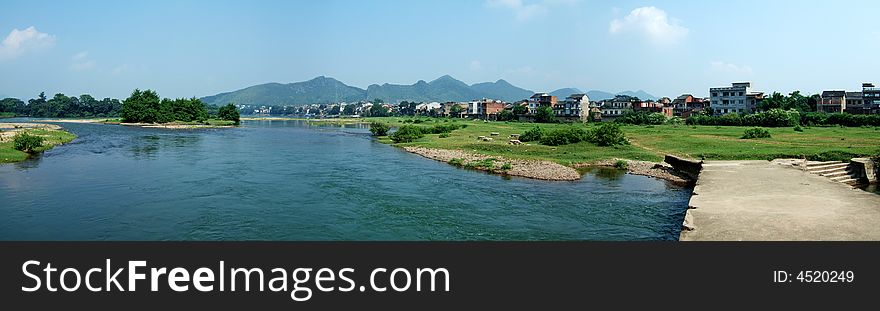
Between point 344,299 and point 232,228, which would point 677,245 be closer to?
point 344,299

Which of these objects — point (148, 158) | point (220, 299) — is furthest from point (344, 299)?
point (148, 158)

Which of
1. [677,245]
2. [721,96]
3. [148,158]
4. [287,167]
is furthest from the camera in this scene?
[721,96]

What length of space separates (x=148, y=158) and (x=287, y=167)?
39.9 feet

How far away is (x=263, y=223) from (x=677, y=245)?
13511mm

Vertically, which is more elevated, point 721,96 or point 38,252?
point 721,96

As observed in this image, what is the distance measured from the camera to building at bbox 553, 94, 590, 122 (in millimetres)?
121688

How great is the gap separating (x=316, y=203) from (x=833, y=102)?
10400cm

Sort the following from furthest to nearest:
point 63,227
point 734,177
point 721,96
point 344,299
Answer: point 721,96
point 734,177
point 63,227
point 344,299

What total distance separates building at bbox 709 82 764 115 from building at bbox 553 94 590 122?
81.8ft

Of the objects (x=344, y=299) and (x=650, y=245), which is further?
(x=650, y=245)

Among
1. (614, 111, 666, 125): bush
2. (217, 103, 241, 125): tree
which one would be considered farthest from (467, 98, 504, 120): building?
(217, 103, 241, 125): tree

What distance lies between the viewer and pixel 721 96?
108562 millimetres

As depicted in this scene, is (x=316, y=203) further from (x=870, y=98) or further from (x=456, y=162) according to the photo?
(x=870, y=98)

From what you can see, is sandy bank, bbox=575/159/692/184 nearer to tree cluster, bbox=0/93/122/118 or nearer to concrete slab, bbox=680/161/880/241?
concrete slab, bbox=680/161/880/241
